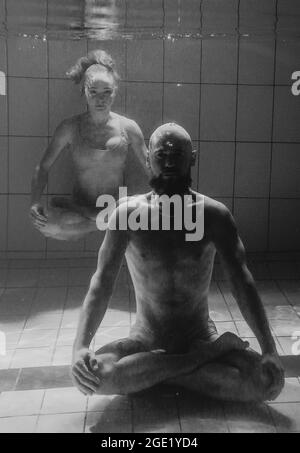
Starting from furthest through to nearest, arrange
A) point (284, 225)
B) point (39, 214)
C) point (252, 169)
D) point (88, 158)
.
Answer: point (284, 225)
point (252, 169)
point (88, 158)
point (39, 214)

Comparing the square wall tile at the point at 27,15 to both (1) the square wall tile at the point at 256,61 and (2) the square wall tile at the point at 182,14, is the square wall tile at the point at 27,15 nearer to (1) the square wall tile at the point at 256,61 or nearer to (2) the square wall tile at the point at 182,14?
(2) the square wall tile at the point at 182,14

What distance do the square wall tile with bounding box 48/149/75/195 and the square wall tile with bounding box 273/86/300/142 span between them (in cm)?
184

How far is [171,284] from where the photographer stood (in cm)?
289

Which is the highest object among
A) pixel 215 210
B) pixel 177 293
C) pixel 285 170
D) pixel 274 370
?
pixel 215 210

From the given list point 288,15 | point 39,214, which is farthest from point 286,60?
point 39,214

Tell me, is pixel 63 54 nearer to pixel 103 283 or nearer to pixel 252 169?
Answer: pixel 252 169

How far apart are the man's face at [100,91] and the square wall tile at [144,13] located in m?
0.88

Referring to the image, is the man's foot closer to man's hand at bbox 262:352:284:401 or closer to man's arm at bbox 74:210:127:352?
man's hand at bbox 262:352:284:401

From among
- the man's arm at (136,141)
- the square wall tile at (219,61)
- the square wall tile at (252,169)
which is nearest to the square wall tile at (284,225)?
the square wall tile at (252,169)

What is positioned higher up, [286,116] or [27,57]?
[27,57]

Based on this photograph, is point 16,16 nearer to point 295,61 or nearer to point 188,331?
point 295,61

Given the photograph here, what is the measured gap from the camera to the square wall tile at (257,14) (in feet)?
17.9

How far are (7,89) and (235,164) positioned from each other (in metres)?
2.08

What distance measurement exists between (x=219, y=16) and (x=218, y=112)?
0.80 metres
